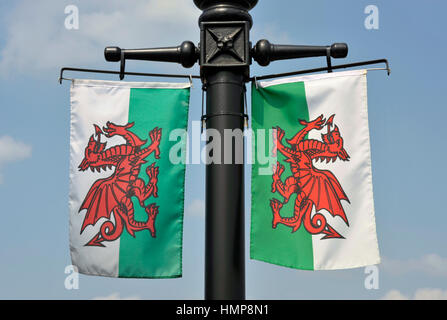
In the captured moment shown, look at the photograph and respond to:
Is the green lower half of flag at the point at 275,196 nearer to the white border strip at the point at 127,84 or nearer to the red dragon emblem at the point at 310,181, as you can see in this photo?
the red dragon emblem at the point at 310,181

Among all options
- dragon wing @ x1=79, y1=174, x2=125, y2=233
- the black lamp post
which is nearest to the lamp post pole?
the black lamp post

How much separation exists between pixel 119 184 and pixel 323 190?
218 cm

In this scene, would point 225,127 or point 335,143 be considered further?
point 335,143

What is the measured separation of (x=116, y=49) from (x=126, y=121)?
808 mm

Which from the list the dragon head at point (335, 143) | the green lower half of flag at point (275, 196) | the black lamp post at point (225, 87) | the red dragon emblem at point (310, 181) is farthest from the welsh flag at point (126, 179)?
the dragon head at point (335, 143)

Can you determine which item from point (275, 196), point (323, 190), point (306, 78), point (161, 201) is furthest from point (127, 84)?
point (323, 190)

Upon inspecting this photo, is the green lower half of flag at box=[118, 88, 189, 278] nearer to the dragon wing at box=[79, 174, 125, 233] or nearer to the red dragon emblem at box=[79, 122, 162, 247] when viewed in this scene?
the red dragon emblem at box=[79, 122, 162, 247]

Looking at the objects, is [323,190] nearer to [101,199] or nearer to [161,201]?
[161,201]

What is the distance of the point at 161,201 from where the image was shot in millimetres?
5703

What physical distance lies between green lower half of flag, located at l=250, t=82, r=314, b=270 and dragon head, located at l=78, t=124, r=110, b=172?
1.70m

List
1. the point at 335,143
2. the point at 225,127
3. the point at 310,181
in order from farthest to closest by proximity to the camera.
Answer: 1. the point at 335,143
2. the point at 310,181
3. the point at 225,127

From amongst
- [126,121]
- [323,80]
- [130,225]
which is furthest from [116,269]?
[323,80]

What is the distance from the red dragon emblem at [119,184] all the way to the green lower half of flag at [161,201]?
2.1 inches

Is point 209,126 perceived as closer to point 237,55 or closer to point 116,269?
point 237,55
